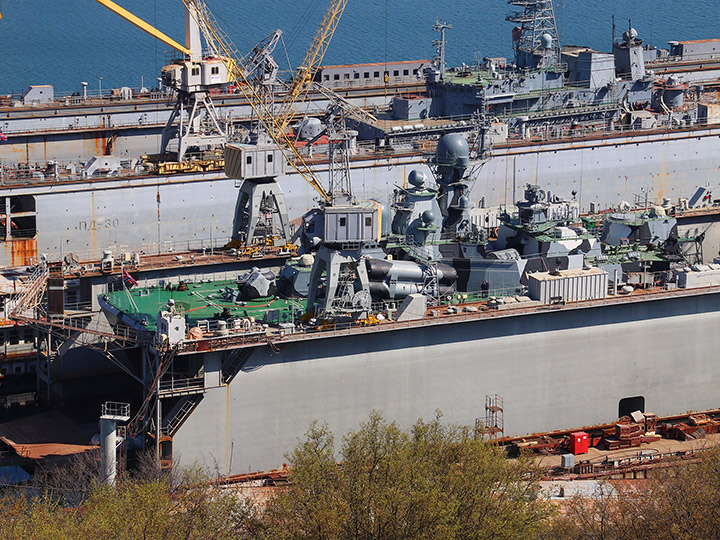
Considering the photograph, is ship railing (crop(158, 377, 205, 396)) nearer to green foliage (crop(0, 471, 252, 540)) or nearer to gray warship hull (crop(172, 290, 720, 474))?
gray warship hull (crop(172, 290, 720, 474))

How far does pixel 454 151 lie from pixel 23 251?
61.7ft

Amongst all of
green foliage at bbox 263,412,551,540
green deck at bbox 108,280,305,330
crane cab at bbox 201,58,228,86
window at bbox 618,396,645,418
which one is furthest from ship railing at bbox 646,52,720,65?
green foliage at bbox 263,412,551,540

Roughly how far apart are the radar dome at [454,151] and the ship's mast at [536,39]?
23249mm

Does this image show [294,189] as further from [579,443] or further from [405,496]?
[405,496]

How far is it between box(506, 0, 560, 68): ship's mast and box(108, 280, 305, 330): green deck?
30.1m

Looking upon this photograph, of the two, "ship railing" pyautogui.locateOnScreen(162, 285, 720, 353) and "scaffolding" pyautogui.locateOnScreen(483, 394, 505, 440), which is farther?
"scaffolding" pyautogui.locateOnScreen(483, 394, 505, 440)

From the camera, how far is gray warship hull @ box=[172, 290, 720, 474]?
122ft

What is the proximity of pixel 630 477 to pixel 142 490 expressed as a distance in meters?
15.7

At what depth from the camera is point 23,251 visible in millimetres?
52719

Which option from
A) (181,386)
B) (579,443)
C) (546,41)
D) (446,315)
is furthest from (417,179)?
(546,41)

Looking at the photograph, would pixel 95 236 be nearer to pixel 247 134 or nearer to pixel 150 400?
pixel 247 134

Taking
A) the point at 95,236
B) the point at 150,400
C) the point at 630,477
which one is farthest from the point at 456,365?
the point at 95,236

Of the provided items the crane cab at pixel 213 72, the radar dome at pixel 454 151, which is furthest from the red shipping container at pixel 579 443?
the crane cab at pixel 213 72

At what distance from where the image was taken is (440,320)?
3894 cm
